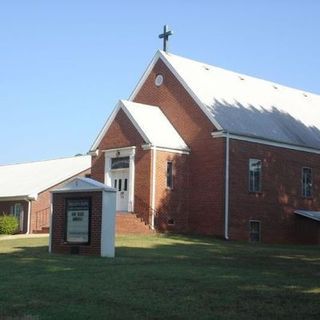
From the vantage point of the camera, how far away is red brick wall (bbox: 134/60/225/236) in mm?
31281

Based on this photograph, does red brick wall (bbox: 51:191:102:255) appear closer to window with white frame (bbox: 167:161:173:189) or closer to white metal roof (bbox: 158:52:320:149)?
window with white frame (bbox: 167:161:173:189)

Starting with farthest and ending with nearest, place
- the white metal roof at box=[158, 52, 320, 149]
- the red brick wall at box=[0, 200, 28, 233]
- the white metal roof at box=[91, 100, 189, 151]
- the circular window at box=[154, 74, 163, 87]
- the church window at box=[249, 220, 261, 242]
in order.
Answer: the red brick wall at box=[0, 200, 28, 233] → the circular window at box=[154, 74, 163, 87] → the white metal roof at box=[158, 52, 320, 149] → the church window at box=[249, 220, 261, 242] → the white metal roof at box=[91, 100, 189, 151]

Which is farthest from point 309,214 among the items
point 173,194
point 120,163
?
point 120,163

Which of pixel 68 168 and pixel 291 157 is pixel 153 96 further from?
pixel 68 168

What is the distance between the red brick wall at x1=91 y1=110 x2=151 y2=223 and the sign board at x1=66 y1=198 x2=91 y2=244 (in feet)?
38.1

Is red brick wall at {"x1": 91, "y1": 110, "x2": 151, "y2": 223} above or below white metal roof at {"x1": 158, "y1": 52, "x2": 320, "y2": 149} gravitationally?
below

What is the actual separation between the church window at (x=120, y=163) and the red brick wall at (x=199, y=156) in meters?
3.22

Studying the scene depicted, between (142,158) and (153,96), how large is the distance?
16.7ft

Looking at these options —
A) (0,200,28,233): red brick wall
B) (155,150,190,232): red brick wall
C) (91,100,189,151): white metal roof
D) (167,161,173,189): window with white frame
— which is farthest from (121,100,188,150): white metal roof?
(0,200,28,233): red brick wall

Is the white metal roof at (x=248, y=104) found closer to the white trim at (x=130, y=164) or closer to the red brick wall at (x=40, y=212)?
the white trim at (x=130, y=164)

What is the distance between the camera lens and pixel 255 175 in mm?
32906

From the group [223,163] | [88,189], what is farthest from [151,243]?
[223,163]

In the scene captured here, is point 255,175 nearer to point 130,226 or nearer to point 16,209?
point 130,226

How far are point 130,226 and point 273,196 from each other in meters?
8.03
